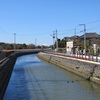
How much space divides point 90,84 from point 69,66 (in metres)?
16.1

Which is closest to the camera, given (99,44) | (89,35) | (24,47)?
(99,44)

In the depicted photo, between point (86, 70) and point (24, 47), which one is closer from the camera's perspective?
point (86, 70)

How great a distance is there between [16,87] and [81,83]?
21.6ft

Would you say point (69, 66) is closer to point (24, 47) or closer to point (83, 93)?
point (83, 93)

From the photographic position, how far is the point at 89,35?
10006 centimetres

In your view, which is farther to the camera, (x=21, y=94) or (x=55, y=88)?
(x=55, y=88)

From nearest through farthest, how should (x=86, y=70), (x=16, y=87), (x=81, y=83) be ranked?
(x=16, y=87), (x=81, y=83), (x=86, y=70)

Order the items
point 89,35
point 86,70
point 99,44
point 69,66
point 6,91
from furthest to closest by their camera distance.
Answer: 1. point 89,35
2. point 99,44
3. point 69,66
4. point 86,70
5. point 6,91

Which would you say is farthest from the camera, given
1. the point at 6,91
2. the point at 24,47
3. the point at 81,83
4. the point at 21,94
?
the point at 24,47

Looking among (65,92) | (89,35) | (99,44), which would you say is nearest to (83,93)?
(65,92)

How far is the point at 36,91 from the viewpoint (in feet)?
84.1

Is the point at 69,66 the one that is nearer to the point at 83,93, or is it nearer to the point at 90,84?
the point at 90,84

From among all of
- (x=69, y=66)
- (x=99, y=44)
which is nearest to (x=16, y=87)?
(x=69, y=66)

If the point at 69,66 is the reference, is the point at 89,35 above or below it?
above
